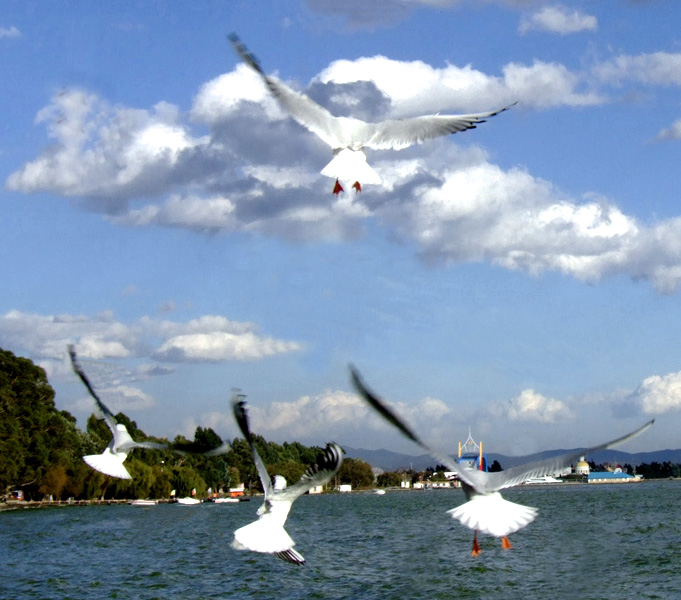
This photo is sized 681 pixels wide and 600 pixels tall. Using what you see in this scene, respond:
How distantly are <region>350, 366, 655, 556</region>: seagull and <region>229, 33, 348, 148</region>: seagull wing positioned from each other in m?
7.60

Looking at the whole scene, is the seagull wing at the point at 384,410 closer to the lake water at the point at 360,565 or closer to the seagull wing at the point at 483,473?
the seagull wing at the point at 483,473

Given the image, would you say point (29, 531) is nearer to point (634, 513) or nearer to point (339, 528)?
point (339, 528)

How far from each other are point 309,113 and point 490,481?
8419 millimetres

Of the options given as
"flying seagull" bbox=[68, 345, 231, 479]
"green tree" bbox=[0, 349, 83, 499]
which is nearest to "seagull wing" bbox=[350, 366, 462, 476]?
"flying seagull" bbox=[68, 345, 231, 479]

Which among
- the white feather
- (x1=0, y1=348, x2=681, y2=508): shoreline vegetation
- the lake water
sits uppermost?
(x1=0, y1=348, x2=681, y2=508): shoreline vegetation

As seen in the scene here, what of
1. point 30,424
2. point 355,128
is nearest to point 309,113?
point 355,128

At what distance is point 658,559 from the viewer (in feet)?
124

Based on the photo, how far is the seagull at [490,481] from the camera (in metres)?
13.5

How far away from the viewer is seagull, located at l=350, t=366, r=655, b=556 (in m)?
13.5

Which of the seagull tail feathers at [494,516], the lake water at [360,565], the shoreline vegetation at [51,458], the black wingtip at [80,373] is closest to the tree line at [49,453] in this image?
the shoreline vegetation at [51,458]

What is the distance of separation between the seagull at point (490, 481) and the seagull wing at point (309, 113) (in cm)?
760

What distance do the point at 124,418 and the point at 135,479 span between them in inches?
472

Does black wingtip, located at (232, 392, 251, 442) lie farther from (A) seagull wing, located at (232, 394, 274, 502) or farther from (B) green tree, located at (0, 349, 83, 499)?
(B) green tree, located at (0, 349, 83, 499)

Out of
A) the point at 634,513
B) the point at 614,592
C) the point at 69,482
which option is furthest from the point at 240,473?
the point at 614,592
